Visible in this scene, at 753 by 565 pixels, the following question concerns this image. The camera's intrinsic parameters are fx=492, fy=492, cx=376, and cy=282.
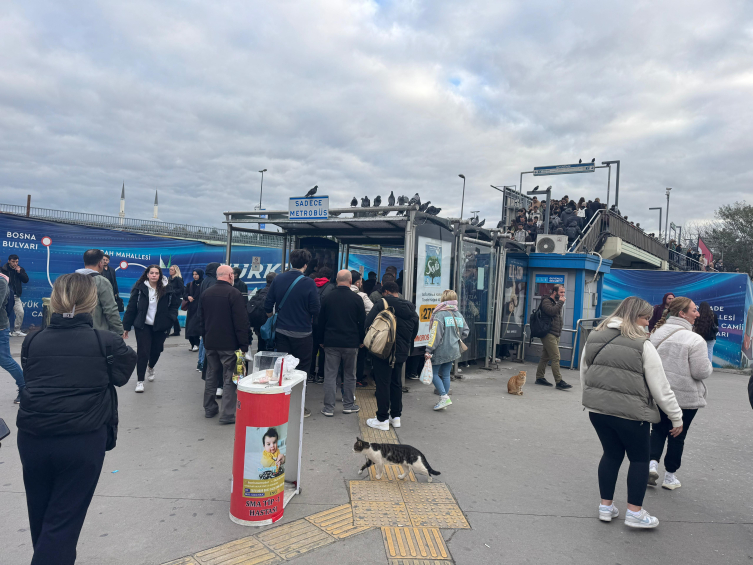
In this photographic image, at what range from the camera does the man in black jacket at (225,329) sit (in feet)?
18.4

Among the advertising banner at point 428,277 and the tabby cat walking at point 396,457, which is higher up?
the advertising banner at point 428,277

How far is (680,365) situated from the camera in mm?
4184

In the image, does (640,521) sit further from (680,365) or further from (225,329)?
(225,329)

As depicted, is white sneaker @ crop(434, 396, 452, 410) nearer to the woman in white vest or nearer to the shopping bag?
the shopping bag

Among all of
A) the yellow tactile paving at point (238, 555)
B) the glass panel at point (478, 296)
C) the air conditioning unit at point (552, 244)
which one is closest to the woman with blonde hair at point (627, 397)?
the yellow tactile paving at point (238, 555)

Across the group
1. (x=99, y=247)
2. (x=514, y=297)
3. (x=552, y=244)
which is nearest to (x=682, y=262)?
(x=552, y=244)

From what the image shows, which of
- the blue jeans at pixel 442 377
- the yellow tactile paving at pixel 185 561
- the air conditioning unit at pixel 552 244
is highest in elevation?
the air conditioning unit at pixel 552 244

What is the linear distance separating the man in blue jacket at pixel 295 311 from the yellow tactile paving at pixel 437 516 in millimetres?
2450

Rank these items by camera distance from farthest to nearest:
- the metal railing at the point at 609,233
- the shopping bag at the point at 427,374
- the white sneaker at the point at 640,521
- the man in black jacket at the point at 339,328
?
the metal railing at the point at 609,233 < the shopping bag at the point at 427,374 < the man in black jacket at the point at 339,328 < the white sneaker at the point at 640,521

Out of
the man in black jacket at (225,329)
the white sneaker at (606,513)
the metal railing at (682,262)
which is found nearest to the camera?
the white sneaker at (606,513)

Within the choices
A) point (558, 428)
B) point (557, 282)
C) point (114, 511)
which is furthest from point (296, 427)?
point (557, 282)

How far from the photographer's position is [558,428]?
6.23 m

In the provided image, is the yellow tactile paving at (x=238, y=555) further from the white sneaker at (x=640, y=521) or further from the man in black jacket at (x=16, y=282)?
the man in black jacket at (x=16, y=282)

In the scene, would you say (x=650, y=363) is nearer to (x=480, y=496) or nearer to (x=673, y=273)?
(x=480, y=496)
